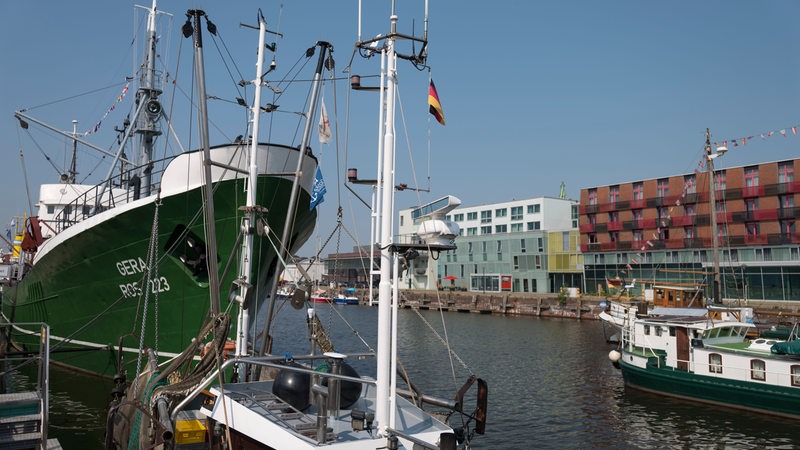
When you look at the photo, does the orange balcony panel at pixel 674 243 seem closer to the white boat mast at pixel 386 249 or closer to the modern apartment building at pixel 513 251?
the modern apartment building at pixel 513 251

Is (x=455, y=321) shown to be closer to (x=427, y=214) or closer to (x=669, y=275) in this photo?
(x=669, y=275)

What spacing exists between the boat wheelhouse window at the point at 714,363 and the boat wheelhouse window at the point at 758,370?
1202 mm

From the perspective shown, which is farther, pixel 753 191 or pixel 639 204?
pixel 639 204

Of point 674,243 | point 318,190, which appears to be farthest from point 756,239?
point 318,190

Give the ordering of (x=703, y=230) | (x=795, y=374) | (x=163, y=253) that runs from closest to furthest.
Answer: (x=163, y=253)
(x=795, y=374)
(x=703, y=230)

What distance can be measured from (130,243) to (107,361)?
5.20 metres

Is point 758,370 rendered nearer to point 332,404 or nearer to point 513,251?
point 332,404

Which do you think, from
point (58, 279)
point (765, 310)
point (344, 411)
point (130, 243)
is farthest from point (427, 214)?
point (765, 310)

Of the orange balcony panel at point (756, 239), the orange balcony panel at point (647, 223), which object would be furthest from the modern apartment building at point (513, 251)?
the orange balcony panel at point (756, 239)

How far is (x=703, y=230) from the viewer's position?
5988 centimetres

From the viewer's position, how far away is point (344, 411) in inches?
367

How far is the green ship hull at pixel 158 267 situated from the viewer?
17859 millimetres

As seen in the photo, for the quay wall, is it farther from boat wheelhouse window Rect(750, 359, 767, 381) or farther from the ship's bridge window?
boat wheelhouse window Rect(750, 359, 767, 381)

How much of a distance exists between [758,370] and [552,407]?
8.11 m
